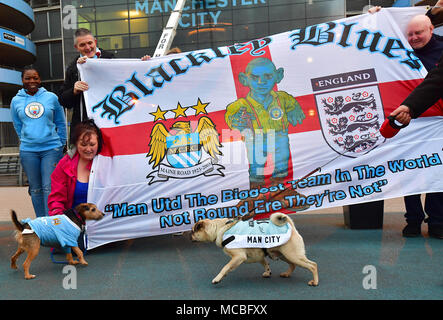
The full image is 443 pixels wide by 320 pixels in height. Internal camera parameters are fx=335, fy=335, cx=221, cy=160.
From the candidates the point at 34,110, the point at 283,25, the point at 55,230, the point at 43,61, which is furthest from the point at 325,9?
the point at 43,61

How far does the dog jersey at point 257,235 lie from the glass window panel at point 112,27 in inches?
774

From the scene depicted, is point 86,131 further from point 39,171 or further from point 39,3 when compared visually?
point 39,3

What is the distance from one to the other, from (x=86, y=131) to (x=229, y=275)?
1.98m

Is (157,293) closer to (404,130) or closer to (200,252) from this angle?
(200,252)

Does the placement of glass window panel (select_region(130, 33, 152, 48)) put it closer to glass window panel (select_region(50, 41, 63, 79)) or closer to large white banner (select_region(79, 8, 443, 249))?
glass window panel (select_region(50, 41, 63, 79))

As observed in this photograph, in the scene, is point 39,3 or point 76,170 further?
point 39,3

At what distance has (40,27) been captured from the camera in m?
26.2

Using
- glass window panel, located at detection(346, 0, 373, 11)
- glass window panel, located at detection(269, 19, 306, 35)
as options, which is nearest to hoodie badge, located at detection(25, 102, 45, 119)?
glass window panel, located at detection(269, 19, 306, 35)

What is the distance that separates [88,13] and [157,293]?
21.0 meters

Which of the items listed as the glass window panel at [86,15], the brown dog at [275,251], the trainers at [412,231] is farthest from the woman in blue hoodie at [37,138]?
the glass window panel at [86,15]

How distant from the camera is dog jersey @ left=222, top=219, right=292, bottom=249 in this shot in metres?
2.37

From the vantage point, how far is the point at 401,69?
3467 millimetres

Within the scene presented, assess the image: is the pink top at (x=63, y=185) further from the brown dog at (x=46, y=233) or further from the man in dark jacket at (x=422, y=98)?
the man in dark jacket at (x=422, y=98)
